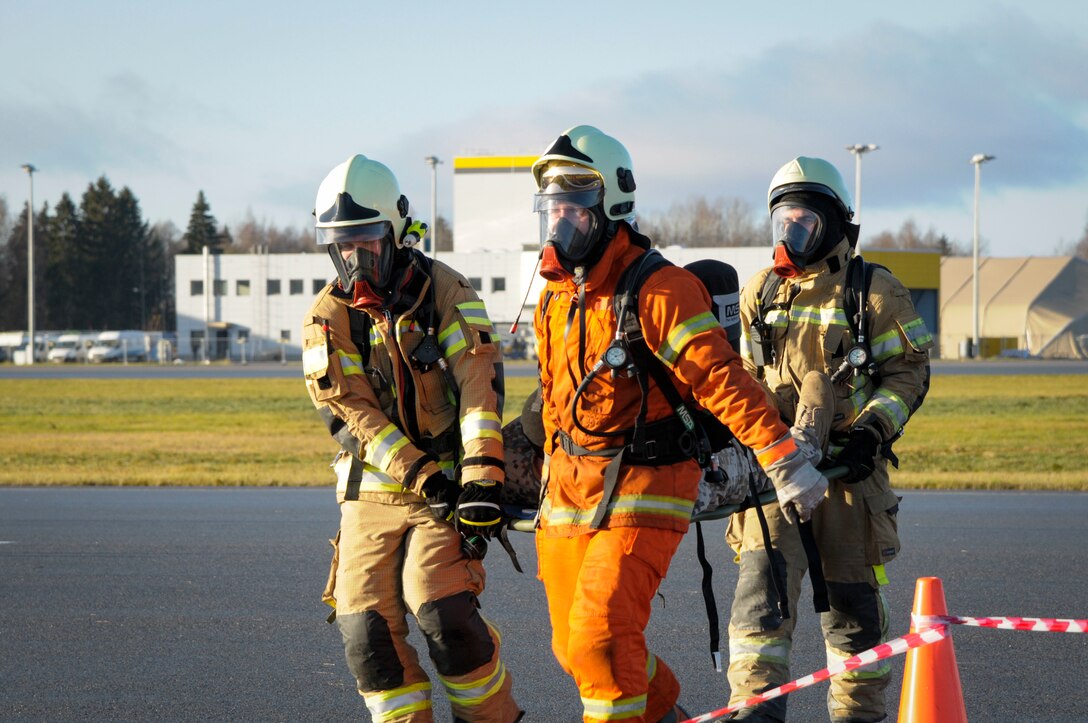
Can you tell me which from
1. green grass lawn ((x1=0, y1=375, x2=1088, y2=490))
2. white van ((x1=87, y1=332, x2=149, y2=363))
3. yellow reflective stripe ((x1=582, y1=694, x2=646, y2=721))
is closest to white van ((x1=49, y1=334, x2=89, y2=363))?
white van ((x1=87, y1=332, x2=149, y2=363))

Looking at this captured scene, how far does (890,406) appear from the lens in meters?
4.37

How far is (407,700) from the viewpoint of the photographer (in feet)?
13.0

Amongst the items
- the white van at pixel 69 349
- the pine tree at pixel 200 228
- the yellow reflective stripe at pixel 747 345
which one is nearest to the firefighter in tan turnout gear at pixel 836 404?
the yellow reflective stripe at pixel 747 345

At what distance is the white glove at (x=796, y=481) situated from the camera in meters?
3.58

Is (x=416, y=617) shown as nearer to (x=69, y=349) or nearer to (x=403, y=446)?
(x=403, y=446)

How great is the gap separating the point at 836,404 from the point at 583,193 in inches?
52.1

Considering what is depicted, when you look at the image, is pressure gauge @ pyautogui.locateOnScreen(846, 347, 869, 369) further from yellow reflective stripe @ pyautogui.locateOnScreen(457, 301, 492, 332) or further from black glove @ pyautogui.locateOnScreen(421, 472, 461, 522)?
black glove @ pyautogui.locateOnScreen(421, 472, 461, 522)

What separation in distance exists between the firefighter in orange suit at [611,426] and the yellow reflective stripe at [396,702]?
1.83ft

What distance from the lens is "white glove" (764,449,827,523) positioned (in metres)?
3.58

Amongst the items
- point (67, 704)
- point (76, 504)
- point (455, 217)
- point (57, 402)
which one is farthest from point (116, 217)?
point (67, 704)

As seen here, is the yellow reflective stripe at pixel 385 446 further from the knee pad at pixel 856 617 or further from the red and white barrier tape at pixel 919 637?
the knee pad at pixel 856 617

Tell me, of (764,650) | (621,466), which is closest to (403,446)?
(621,466)

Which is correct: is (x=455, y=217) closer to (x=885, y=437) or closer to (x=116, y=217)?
(x=116, y=217)

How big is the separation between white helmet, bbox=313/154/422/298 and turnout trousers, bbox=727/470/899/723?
1.65 metres
